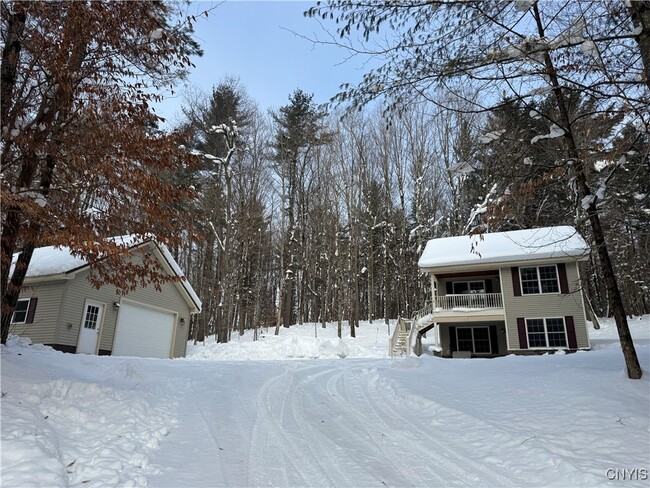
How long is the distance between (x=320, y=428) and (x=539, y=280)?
16.3m

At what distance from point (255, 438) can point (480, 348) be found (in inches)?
704

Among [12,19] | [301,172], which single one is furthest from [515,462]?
[301,172]

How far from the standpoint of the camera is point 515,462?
14.4 ft

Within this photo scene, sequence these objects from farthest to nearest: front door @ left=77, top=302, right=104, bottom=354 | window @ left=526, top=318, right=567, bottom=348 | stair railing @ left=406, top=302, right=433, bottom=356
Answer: stair railing @ left=406, top=302, right=433, bottom=356 → window @ left=526, top=318, right=567, bottom=348 → front door @ left=77, top=302, right=104, bottom=354

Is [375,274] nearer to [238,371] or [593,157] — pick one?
[238,371]

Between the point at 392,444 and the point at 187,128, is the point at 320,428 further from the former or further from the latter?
the point at 187,128

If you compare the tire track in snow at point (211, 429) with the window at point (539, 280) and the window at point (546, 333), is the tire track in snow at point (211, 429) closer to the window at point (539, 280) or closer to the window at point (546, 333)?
the window at point (546, 333)

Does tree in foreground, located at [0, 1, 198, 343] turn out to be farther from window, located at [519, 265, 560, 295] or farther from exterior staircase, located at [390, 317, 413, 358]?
window, located at [519, 265, 560, 295]

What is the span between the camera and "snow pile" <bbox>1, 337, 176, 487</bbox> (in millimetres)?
3352

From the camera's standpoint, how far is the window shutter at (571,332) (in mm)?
17266

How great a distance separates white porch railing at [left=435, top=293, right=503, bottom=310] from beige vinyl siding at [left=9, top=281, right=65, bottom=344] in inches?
623

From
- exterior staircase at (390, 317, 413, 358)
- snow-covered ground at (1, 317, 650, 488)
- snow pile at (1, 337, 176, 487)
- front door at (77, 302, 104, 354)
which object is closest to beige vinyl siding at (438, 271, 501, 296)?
exterior staircase at (390, 317, 413, 358)

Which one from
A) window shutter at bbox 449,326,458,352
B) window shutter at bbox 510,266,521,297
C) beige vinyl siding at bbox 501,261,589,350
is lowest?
window shutter at bbox 449,326,458,352

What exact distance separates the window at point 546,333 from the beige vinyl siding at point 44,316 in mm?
18719
